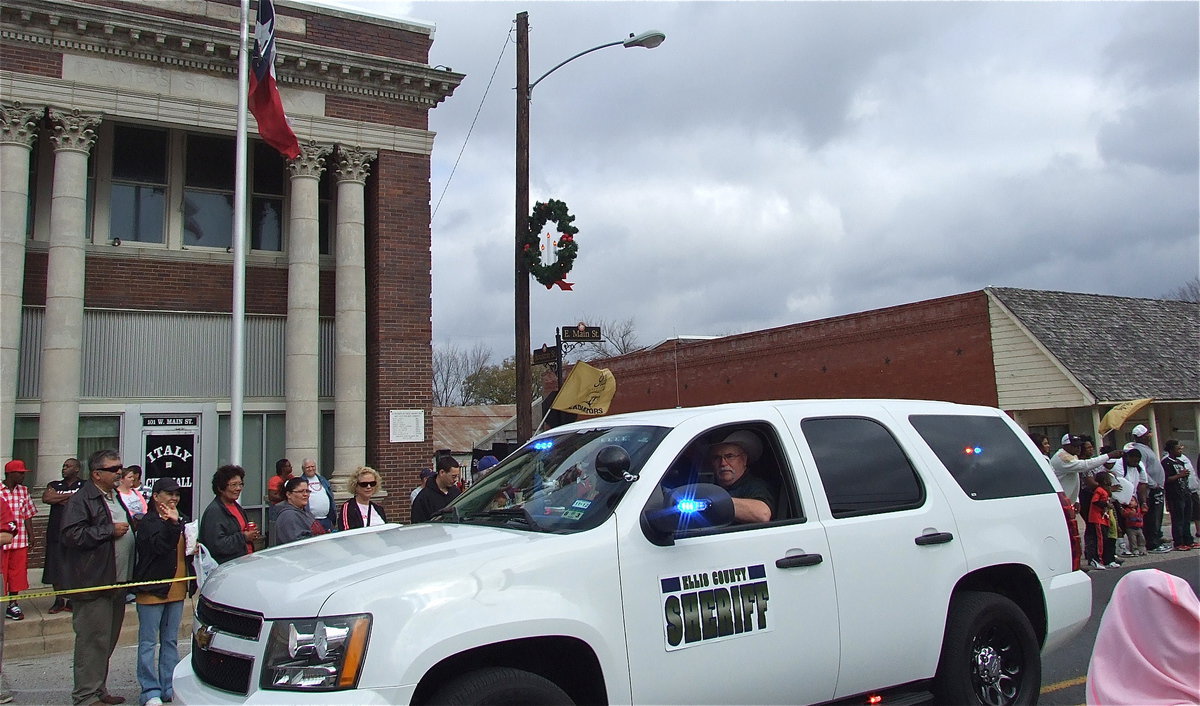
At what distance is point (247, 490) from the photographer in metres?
14.9

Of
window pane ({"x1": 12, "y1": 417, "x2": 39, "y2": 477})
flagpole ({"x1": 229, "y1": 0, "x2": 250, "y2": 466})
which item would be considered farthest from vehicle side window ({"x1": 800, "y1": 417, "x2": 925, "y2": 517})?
window pane ({"x1": 12, "y1": 417, "x2": 39, "y2": 477})

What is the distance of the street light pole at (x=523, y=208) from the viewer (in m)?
12.3

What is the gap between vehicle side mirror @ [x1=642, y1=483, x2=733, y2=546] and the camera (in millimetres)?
3680

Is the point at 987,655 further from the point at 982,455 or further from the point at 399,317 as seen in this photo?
the point at 399,317

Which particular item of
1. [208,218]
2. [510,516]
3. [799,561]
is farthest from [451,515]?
[208,218]

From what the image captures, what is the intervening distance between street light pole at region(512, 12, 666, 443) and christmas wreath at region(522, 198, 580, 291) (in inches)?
5.5

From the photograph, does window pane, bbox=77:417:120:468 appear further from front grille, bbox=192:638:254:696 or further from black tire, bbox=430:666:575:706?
black tire, bbox=430:666:575:706

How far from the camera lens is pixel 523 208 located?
41.3 feet

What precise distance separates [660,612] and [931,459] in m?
2.04

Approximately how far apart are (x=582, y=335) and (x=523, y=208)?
8.56ft

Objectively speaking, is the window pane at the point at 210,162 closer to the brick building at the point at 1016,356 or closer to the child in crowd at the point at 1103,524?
the child in crowd at the point at 1103,524

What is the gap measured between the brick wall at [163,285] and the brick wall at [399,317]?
182 centimetres

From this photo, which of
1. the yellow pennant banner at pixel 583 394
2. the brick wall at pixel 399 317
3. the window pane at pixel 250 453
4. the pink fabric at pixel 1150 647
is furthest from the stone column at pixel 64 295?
the pink fabric at pixel 1150 647

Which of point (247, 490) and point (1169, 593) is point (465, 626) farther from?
point (247, 490)
